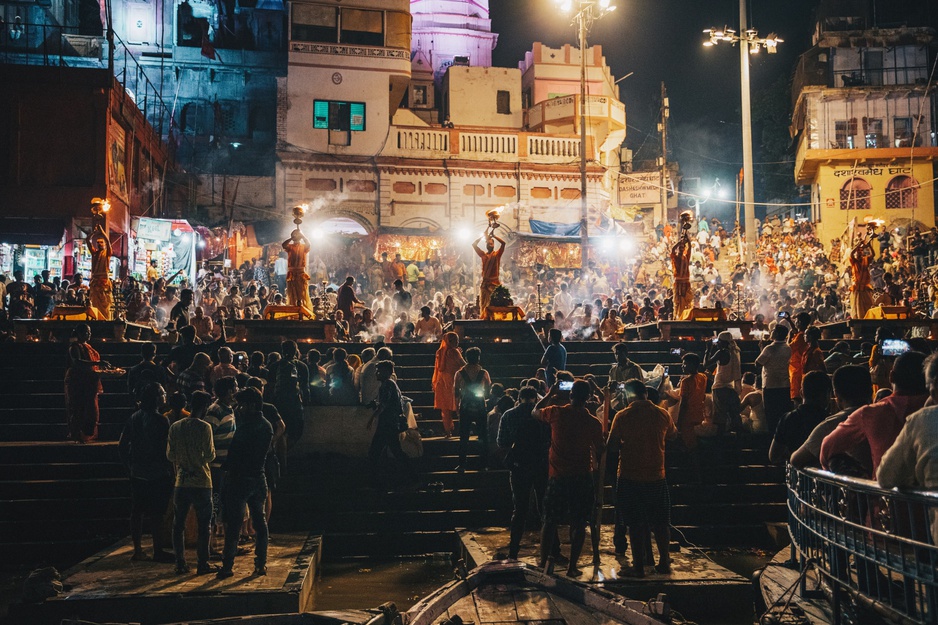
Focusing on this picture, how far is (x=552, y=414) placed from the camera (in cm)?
809

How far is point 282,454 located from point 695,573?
529 centimetres

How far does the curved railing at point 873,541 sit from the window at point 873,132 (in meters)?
39.8

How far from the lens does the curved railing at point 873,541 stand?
3.79m

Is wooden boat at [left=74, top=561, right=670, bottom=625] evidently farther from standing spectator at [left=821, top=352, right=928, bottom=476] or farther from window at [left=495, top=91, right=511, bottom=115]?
window at [left=495, top=91, right=511, bottom=115]

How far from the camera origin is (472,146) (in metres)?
36.4

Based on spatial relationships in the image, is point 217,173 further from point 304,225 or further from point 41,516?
point 41,516

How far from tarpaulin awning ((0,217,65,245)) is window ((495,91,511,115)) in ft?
75.4

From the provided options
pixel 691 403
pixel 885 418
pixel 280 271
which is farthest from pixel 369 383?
pixel 280 271

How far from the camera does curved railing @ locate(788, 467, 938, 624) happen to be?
3.79 meters

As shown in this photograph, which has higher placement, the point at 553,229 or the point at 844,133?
the point at 844,133

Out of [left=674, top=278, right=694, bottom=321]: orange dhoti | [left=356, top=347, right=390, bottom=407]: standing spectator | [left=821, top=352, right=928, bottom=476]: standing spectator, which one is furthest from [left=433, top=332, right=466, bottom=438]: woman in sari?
[left=821, top=352, right=928, bottom=476]: standing spectator

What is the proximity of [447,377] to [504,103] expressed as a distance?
30139 millimetres

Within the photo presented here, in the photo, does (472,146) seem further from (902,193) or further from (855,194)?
(902,193)

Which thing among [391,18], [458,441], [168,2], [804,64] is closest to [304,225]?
[391,18]
